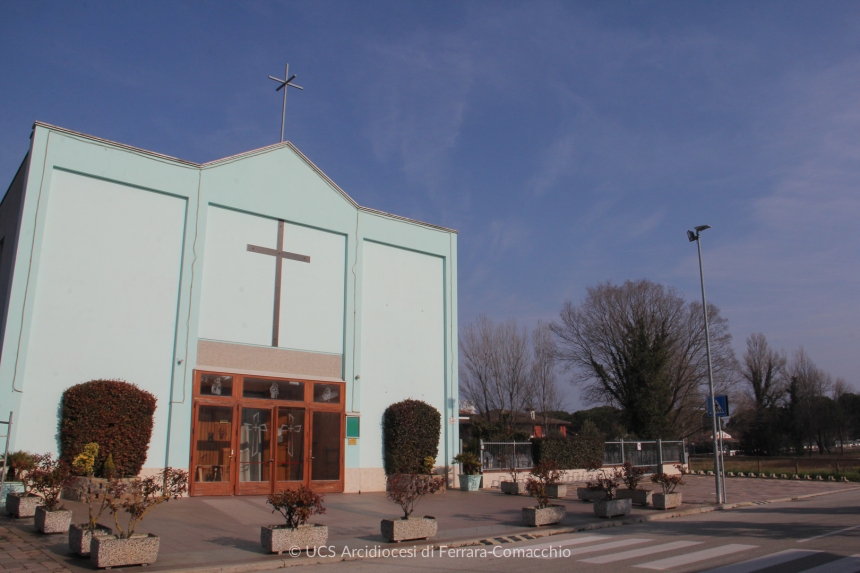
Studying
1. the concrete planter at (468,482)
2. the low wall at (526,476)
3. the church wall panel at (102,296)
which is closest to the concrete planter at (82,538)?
the church wall panel at (102,296)

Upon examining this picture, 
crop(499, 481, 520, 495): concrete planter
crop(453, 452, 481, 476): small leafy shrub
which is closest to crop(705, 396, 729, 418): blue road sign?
crop(499, 481, 520, 495): concrete planter

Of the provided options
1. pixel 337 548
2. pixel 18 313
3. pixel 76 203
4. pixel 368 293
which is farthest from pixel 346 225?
pixel 337 548

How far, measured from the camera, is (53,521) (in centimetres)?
1080

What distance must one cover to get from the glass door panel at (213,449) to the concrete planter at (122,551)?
8.83 m

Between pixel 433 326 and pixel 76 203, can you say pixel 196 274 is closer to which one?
pixel 76 203

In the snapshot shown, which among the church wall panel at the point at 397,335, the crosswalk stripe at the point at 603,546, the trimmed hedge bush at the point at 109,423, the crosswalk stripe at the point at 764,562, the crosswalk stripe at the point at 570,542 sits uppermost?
the church wall panel at the point at 397,335

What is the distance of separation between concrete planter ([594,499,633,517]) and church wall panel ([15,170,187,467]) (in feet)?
37.7

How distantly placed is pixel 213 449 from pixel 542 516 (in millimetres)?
9666

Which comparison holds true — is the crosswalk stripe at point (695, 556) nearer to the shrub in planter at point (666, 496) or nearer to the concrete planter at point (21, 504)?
the shrub in planter at point (666, 496)

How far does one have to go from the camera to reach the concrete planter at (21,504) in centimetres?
1232

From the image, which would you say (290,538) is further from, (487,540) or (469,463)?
(469,463)

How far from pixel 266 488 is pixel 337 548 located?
28.9 ft

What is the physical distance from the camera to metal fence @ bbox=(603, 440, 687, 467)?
1149 inches

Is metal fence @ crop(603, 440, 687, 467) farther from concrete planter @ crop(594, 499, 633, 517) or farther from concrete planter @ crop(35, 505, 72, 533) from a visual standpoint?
concrete planter @ crop(35, 505, 72, 533)
